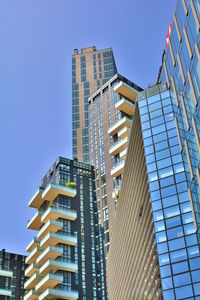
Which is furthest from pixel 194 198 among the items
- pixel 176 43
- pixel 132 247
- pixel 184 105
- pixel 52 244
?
pixel 52 244

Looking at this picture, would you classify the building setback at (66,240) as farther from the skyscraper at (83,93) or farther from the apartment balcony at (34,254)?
the skyscraper at (83,93)

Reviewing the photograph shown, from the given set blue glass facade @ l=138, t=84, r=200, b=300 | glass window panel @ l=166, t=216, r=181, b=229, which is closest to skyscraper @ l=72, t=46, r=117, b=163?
blue glass facade @ l=138, t=84, r=200, b=300

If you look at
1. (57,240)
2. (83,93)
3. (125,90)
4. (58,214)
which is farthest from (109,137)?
(83,93)

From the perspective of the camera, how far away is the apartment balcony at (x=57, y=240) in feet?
326

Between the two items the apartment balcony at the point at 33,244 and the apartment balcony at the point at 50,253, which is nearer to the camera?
the apartment balcony at the point at 50,253

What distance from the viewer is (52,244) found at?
101m

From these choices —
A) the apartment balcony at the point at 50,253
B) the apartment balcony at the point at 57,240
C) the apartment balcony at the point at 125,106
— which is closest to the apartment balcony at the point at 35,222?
the apartment balcony at the point at 57,240

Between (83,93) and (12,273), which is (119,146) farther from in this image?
(83,93)

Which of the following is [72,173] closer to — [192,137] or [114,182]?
[114,182]

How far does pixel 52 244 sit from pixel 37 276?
7377mm

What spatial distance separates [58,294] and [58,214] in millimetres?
17724

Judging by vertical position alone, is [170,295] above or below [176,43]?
below

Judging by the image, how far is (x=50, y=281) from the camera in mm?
93750

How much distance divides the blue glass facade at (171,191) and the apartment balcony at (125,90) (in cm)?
3667
